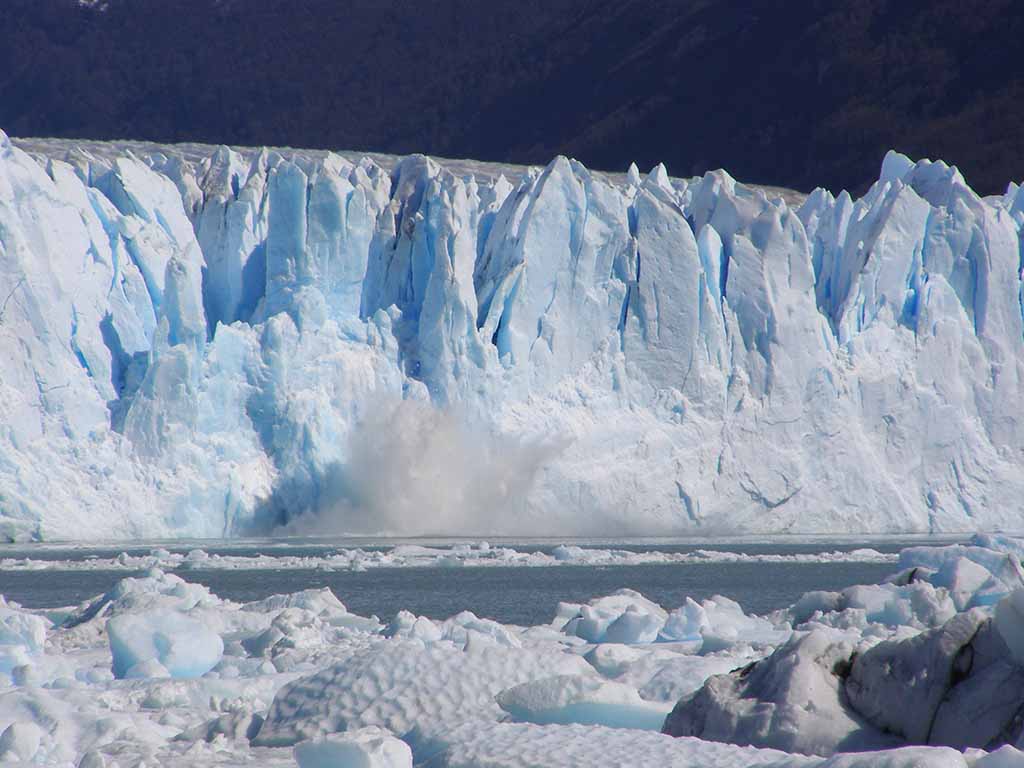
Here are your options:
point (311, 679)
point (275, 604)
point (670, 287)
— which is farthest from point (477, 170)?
point (311, 679)

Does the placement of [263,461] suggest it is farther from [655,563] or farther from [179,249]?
[655,563]

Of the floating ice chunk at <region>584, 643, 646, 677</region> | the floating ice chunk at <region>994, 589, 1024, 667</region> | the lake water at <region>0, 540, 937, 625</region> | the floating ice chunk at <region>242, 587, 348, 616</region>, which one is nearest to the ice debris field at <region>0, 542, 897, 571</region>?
the lake water at <region>0, 540, 937, 625</region>

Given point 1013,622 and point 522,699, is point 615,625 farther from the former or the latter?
point 1013,622

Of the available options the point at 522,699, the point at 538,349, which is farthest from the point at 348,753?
the point at 538,349

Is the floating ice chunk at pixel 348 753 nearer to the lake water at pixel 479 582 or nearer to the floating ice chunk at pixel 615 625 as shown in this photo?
the floating ice chunk at pixel 615 625

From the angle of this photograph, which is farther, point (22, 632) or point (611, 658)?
point (22, 632)

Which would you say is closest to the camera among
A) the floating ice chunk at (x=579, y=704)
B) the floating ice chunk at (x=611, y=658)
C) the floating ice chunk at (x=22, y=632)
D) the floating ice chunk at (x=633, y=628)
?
the floating ice chunk at (x=579, y=704)

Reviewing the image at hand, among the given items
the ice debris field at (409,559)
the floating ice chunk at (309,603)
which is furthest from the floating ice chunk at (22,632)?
the ice debris field at (409,559)
